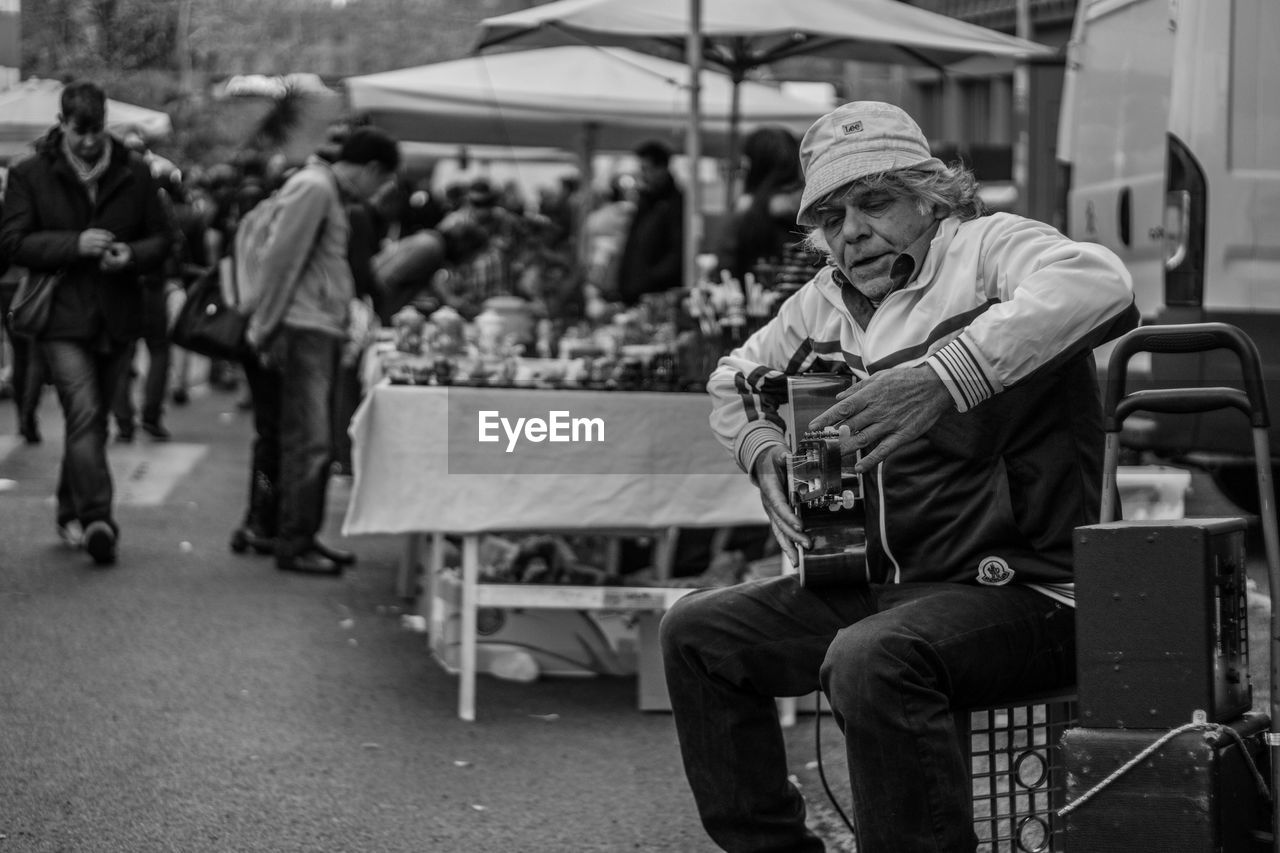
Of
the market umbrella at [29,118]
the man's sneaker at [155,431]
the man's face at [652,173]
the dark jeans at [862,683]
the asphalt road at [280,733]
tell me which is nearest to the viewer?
the dark jeans at [862,683]

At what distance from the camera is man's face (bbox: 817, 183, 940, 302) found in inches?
140

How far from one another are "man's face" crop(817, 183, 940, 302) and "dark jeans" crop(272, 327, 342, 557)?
197 inches

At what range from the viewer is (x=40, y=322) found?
8.01 m

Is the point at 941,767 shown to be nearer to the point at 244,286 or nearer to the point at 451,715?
the point at 451,715

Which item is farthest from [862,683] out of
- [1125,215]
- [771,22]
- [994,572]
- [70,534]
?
[70,534]

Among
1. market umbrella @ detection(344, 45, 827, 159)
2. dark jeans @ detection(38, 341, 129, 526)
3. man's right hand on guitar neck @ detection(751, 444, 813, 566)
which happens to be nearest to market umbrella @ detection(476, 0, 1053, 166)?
dark jeans @ detection(38, 341, 129, 526)

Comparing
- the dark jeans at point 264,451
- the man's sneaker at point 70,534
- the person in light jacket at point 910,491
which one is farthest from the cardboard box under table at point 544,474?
the man's sneaker at point 70,534

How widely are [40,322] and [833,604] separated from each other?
17.5 ft

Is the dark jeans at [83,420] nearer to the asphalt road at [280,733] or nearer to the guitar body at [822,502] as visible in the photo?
the asphalt road at [280,733]

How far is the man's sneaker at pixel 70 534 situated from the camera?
855 centimetres

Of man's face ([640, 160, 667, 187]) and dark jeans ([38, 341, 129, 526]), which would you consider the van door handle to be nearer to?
man's face ([640, 160, 667, 187])

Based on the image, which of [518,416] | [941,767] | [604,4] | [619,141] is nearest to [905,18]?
[604,4]

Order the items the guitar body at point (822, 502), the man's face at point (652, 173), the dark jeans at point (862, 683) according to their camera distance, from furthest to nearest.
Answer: the man's face at point (652, 173), the guitar body at point (822, 502), the dark jeans at point (862, 683)

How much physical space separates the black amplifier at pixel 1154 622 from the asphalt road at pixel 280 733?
5.29 feet
